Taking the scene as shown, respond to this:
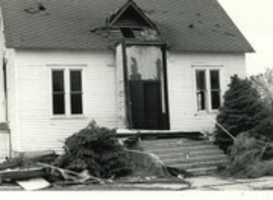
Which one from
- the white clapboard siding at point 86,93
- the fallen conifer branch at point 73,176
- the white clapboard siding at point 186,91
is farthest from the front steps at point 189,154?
the fallen conifer branch at point 73,176

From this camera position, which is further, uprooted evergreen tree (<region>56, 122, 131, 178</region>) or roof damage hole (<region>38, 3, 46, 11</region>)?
roof damage hole (<region>38, 3, 46, 11</region>)

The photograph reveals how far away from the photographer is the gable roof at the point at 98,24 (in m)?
23.4

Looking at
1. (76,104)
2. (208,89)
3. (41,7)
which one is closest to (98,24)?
(41,7)

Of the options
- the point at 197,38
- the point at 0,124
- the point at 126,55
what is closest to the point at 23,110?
the point at 0,124

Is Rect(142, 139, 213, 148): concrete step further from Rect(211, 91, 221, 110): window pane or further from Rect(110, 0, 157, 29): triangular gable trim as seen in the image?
Rect(110, 0, 157, 29): triangular gable trim

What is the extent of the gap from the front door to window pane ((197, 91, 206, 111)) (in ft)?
7.15

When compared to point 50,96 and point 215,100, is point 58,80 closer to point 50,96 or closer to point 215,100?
point 50,96

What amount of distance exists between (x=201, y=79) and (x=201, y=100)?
910 millimetres

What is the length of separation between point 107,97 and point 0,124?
464 centimetres

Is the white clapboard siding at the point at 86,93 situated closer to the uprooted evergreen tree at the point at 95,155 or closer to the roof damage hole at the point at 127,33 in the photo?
the roof damage hole at the point at 127,33

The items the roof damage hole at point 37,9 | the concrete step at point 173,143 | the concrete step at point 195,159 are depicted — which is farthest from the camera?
the roof damage hole at point 37,9

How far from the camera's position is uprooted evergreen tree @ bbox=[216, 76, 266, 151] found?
2269 centimetres

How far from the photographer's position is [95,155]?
19703 millimetres

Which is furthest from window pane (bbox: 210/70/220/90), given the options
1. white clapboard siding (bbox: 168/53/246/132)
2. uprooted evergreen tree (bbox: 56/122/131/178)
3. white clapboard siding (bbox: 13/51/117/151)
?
uprooted evergreen tree (bbox: 56/122/131/178)
